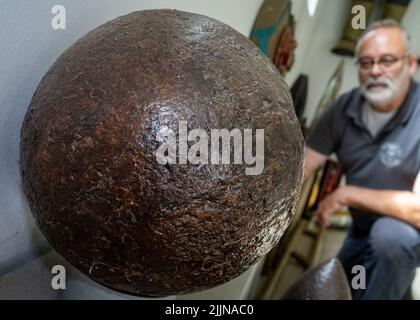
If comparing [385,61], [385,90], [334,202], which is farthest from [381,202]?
[385,61]

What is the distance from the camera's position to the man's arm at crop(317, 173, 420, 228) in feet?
4.81

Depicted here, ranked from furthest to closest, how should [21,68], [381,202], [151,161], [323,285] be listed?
[381,202] → [323,285] → [21,68] → [151,161]

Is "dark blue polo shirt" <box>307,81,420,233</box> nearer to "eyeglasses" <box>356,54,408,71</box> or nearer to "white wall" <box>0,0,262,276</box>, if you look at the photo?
"eyeglasses" <box>356,54,408,71</box>

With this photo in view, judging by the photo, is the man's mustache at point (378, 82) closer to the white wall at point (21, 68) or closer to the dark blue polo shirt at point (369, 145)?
Answer: the dark blue polo shirt at point (369, 145)

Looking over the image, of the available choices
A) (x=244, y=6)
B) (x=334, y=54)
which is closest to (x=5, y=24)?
(x=244, y=6)

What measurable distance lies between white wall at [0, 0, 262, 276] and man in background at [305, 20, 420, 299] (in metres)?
1.01

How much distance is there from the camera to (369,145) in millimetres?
1708

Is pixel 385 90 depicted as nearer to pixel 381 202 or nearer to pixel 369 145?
pixel 369 145

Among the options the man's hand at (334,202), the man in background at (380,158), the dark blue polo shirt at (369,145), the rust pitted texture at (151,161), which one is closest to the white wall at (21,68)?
the rust pitted texture at (151,161)

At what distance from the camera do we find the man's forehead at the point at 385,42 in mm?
1630

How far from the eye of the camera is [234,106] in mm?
493

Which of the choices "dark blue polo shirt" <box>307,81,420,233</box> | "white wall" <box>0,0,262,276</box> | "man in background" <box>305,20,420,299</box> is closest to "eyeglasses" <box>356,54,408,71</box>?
"man in background" <box>305,20,420,299</box>

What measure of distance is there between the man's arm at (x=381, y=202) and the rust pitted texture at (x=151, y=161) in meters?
1.11

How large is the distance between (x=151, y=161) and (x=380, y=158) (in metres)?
1.45
